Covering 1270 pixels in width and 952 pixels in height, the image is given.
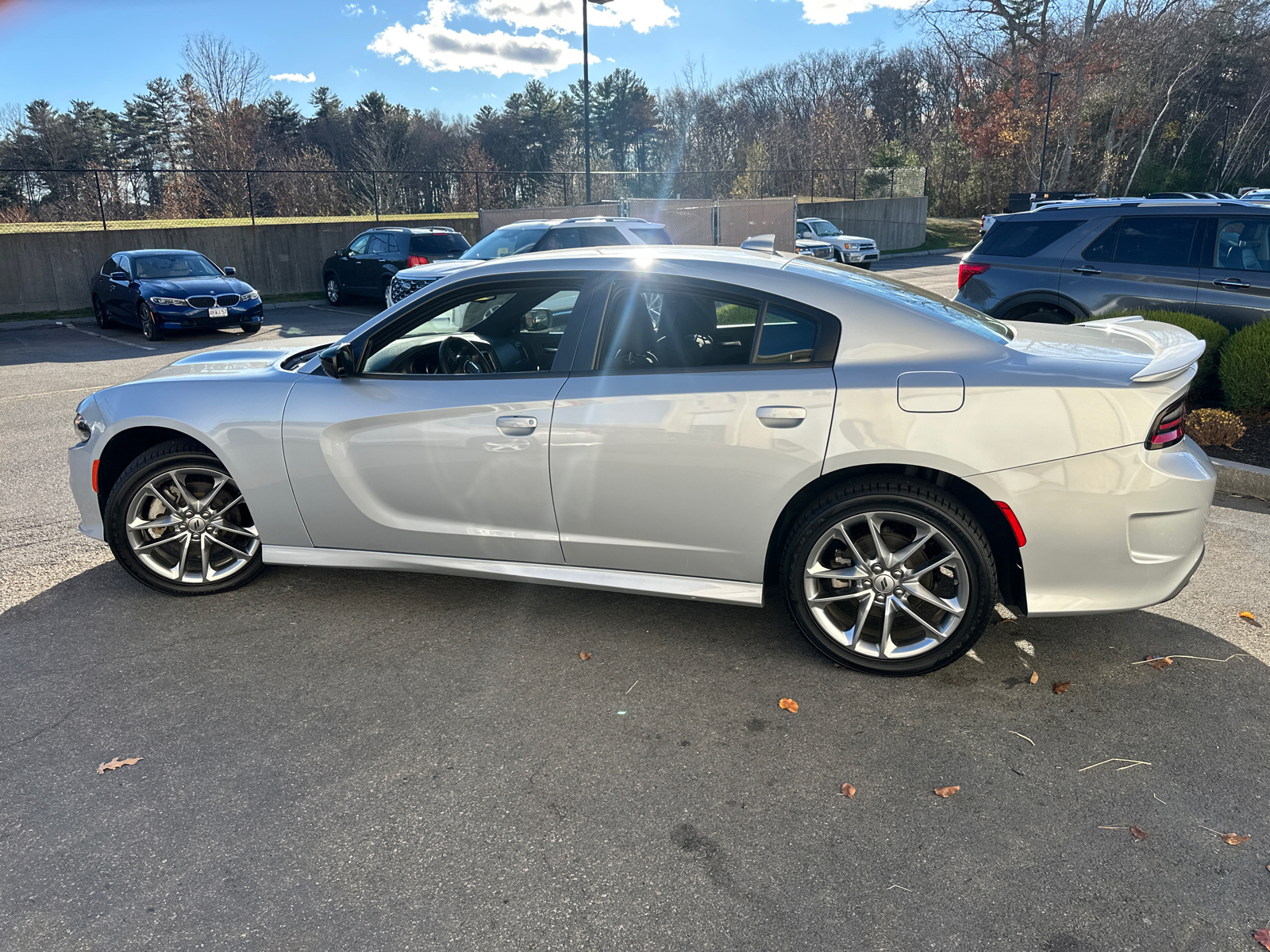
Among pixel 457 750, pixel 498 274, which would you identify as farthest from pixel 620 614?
pixel 498 274

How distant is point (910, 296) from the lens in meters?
3.88

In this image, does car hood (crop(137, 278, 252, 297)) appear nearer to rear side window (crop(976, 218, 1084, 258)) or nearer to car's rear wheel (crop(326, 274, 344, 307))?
car's rear wheel (crop(326, 274, 344, 307))

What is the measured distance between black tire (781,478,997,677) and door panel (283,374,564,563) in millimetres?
1098

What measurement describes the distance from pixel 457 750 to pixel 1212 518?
4862mm

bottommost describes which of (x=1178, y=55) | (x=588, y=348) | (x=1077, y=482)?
(x=1077, y=482)

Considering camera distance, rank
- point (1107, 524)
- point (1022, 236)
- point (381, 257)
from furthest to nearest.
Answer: point (381, 257)
point (1022, 236)
point (1107, 524)

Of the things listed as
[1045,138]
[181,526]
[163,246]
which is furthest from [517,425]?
[1045,138]

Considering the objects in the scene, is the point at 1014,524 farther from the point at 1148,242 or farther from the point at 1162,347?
the point at 1148,242

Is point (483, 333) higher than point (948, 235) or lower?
lower

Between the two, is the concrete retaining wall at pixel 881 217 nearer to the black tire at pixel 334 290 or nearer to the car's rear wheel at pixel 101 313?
the black tire at pixel 334 290

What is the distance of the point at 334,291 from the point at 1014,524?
1869 cm

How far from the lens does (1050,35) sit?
48031mm

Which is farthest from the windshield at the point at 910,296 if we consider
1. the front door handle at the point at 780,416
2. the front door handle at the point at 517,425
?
the front door handle at the point at 517,425

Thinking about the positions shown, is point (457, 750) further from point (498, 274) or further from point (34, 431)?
point (34, 431)
